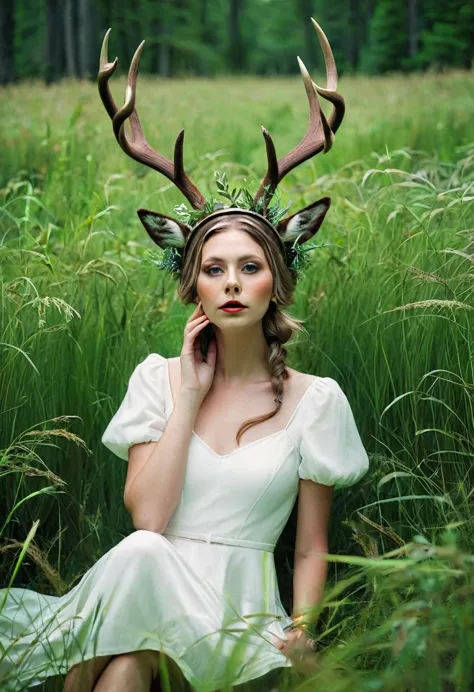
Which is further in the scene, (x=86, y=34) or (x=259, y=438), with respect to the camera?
(x=86, y=34)

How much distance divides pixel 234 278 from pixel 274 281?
0.54ft

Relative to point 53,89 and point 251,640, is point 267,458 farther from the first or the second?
point 53,89

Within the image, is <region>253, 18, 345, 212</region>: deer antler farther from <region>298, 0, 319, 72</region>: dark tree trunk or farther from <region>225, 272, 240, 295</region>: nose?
<region>298, 0, 319, 72</region>: dark tree trunk

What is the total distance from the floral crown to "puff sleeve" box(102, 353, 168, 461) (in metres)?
0.33

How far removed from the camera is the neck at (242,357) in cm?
258

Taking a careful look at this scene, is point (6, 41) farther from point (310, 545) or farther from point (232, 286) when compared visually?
point (310, 545)

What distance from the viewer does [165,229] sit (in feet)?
8.54

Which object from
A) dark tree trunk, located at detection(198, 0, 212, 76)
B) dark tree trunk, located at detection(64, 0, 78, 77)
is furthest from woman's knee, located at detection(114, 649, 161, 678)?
dark tree trunk, located at detection(198, 0, 212, 76)

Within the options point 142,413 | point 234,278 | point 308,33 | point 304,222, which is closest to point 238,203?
point 304,222

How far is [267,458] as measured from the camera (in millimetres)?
2453

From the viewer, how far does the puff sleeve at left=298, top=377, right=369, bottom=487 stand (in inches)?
95.4

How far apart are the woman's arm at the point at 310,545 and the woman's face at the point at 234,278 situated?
0.52m

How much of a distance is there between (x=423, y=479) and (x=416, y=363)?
0.38 m

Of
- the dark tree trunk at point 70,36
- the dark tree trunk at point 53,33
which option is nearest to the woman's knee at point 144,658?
the dark tree trunk at point 70,36
